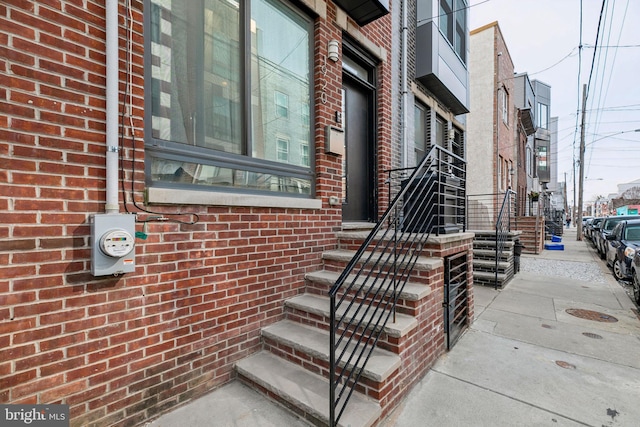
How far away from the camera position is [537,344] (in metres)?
3.36

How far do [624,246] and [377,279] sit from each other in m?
7.68

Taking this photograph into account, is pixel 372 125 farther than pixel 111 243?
Yes

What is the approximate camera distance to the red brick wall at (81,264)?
159 centimetres

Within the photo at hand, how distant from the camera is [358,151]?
4512 mm

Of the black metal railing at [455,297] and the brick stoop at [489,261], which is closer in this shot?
the black metal railing at [455,297]

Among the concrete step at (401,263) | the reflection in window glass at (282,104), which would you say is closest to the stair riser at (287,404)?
the concrete step at (401,263)

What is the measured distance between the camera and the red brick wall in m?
1.59

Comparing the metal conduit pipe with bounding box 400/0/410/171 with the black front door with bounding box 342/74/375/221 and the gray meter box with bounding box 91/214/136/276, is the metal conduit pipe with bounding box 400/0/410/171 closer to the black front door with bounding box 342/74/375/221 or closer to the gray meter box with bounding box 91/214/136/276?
→ the black front door with bounding box 342/74/375/221

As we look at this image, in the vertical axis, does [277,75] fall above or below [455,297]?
above

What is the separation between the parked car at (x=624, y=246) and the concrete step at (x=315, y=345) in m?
7.05

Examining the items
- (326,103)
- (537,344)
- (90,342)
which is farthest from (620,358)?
(90,342)

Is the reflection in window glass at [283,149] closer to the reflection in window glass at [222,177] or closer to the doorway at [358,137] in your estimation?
the reflection in window glass at [222,177]

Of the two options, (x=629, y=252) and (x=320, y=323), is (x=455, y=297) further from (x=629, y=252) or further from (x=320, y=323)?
(x=629, y=252)

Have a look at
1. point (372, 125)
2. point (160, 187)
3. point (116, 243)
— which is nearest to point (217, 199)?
point (160, 187)
